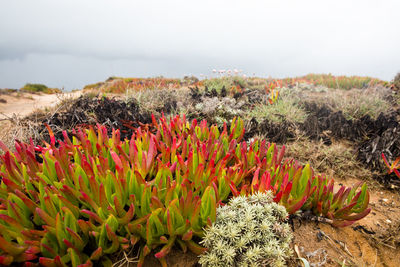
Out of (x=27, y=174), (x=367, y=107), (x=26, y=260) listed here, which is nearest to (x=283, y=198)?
(x=26, y=260)

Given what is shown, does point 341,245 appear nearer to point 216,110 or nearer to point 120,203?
point 120,203

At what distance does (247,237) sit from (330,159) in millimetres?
3098

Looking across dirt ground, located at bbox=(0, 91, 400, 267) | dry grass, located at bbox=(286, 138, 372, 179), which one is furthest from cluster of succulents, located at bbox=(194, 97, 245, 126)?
A: dirt ground, located at bbox=(0, 91, 400, 267)

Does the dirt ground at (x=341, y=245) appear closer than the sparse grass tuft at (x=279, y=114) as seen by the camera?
Yes

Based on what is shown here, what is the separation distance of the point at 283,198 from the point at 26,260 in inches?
82.2

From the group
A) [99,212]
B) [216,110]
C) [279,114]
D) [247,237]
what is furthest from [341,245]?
[216,110]

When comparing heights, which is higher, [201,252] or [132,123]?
[132,123]

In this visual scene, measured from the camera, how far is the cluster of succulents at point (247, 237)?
178 centimetres

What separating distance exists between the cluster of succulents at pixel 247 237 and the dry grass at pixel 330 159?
248cm

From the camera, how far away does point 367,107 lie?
5879 mm

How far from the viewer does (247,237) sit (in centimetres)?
184

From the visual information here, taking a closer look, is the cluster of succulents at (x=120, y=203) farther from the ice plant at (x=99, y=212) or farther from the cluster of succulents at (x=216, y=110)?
the cluster of succulents at (x=216, y=110)

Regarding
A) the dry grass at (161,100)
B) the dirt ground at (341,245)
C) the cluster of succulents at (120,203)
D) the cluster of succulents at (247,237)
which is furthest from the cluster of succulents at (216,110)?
the cluster of succulents at (247,237)

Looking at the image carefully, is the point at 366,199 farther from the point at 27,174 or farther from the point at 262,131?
the point at 27,174
